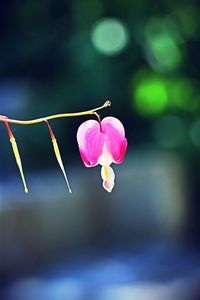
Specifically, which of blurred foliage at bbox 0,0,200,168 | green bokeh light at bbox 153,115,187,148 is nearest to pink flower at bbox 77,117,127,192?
blurred foliage at bbox 0,0,200,168

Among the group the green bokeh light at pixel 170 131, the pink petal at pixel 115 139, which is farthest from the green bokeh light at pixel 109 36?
the pink petal at pixel 115 139

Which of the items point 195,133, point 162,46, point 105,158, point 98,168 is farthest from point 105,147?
point 98,168

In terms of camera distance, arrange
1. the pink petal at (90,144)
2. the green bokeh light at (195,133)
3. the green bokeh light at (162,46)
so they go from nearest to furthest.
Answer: the pink petal at (90,144), the green bokeh light at (162,46), the green bokeh light at (195,133)

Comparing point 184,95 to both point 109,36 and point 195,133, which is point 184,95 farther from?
point 109,36

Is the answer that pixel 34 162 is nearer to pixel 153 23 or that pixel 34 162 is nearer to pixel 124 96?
pixel 124 96

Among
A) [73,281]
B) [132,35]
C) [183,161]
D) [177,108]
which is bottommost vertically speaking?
[73,281]

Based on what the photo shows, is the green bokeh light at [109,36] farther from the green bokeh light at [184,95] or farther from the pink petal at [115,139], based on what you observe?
the pink petal at [115,139]

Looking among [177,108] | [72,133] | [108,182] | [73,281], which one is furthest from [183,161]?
[108,182]
